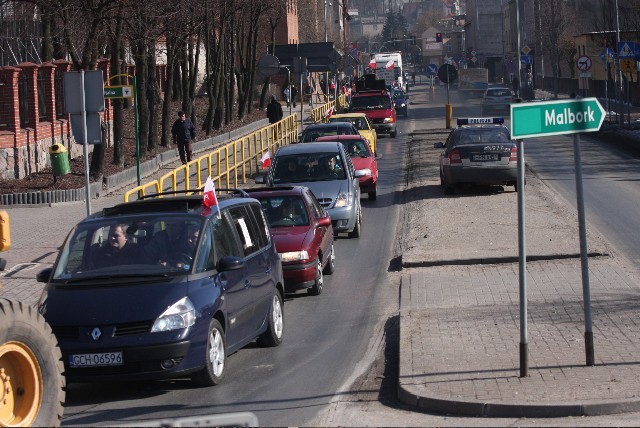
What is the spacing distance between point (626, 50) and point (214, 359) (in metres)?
34.0

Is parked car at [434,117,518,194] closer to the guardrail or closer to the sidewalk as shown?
the sidewalk

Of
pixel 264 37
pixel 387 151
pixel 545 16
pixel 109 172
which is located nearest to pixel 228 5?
pixel 387 151

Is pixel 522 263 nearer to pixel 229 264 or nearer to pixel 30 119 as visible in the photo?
pixel 229 264

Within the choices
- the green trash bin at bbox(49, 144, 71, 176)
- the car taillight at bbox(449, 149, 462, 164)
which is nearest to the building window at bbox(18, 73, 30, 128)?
the green trash bin at bbox(49, 144, 71, 176)

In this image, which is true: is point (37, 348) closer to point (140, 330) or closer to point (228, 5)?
point (140, 330)

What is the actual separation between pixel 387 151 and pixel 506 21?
3619 inches

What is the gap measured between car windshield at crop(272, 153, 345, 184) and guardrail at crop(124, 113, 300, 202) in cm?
143

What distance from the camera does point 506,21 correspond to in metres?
128

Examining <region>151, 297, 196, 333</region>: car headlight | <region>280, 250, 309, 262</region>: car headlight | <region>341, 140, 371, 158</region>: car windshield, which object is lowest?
<region>280, 250, 309, 262</region>: car headlight

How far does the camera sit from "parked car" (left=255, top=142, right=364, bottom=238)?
64.1 feet

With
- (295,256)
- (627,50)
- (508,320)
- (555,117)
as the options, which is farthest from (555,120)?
(627,50)

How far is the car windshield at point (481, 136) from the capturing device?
24953 millimetres

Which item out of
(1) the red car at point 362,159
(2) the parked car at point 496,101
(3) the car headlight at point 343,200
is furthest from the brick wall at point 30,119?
(2) the parked car at point 496,101

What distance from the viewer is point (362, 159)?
A: 84.0 ft
